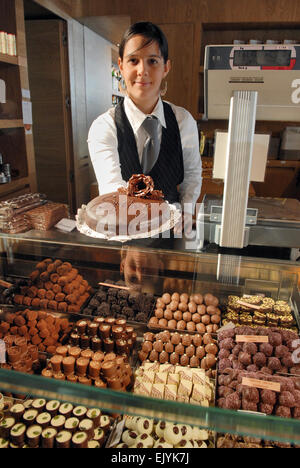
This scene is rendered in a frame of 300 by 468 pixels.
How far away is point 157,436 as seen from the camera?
1196 mm

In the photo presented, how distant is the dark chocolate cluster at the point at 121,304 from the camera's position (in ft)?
5.32

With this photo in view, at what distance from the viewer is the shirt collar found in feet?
6.19

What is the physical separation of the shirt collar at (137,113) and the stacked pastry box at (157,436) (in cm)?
146

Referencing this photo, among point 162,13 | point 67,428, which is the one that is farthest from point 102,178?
point 162,13

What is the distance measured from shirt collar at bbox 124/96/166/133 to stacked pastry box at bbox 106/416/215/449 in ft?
4.80

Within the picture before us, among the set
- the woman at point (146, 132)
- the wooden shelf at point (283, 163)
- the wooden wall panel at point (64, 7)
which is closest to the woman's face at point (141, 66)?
the woman at point (146, 132)

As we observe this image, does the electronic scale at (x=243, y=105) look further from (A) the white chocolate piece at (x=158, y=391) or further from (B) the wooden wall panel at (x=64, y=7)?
(B) the wooden wall panel at (x=64, y=7)

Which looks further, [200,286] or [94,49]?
[94,49]

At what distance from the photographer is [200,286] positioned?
165 cm

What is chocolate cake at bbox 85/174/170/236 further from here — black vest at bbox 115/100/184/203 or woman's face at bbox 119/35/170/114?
black vest at bbox 115/100/184/203

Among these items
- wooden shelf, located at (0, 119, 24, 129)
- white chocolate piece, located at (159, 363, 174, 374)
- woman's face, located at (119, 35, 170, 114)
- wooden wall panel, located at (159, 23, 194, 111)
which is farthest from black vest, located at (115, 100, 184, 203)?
wooden wall panel, located at (159, 23, 194, 111)

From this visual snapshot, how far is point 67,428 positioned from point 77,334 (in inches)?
16.7
